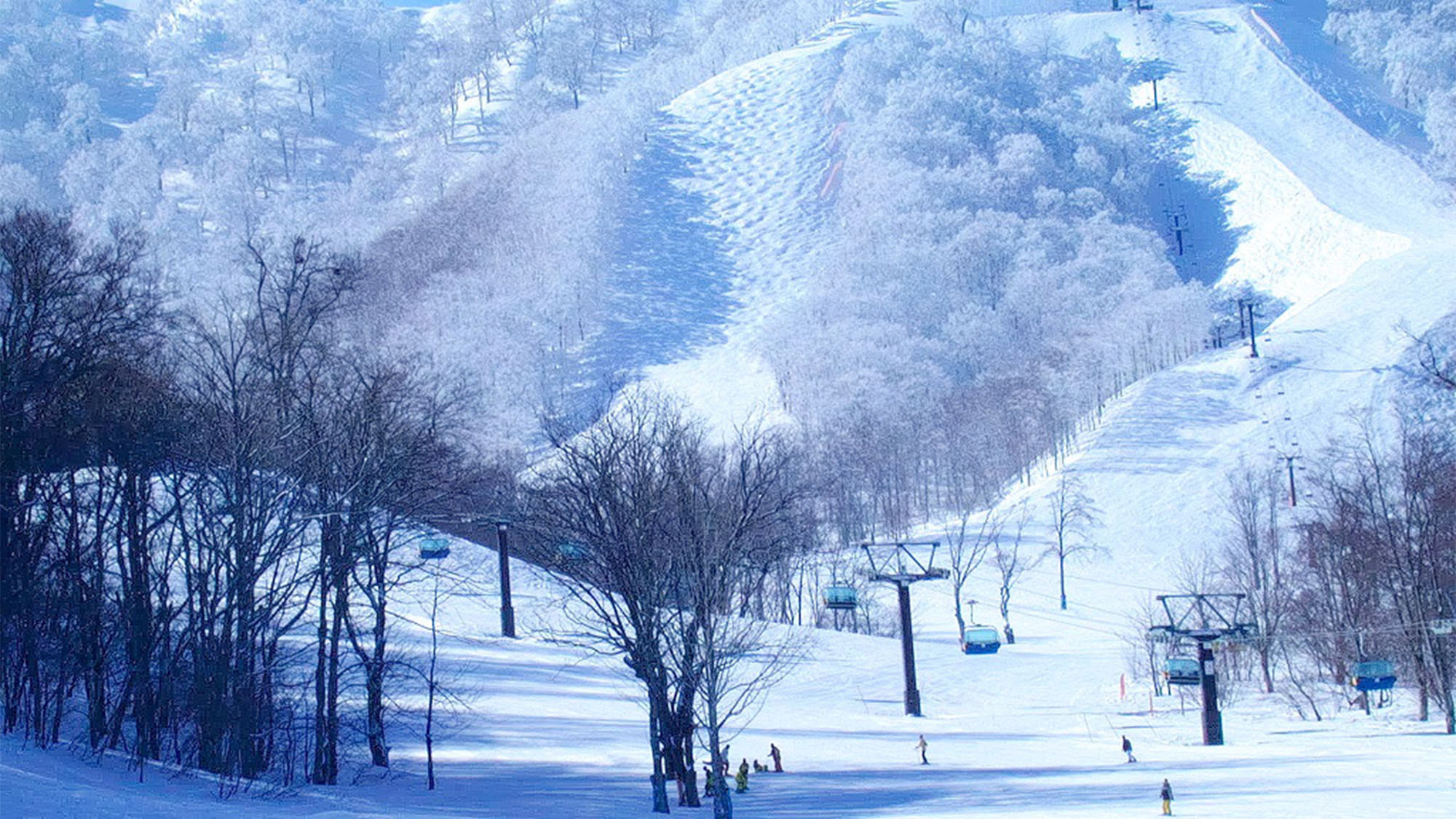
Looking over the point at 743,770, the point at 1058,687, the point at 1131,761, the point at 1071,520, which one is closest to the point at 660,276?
the point at 1071,520

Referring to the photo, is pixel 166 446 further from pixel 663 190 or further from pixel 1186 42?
pixel 1186 42

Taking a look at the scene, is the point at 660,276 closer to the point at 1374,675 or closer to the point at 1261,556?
the point at 1261,556

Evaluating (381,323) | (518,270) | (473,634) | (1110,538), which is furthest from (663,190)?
(473,634)

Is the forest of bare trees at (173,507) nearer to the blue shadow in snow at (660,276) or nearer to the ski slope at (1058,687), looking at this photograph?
the ski slope at (1058,687)

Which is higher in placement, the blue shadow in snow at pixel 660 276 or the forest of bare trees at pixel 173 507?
the blue shadow in snow at pixel 660 276

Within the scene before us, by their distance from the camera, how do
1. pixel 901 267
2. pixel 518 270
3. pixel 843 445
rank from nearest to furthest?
pixel 843 445 < pixel 901 267 < pixel 518 270

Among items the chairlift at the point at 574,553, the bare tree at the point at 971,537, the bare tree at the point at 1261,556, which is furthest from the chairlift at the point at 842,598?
the chairlift at the point at 574,553
